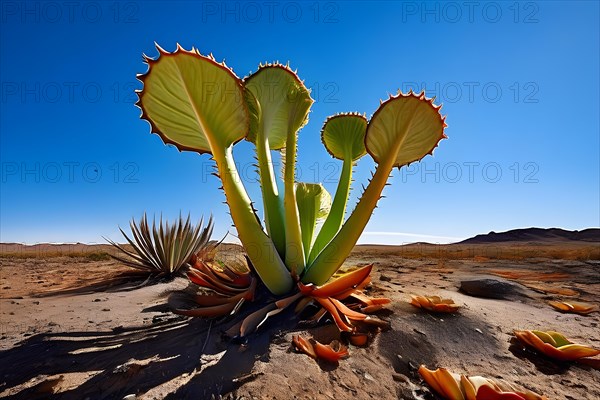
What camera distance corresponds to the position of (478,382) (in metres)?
1.46

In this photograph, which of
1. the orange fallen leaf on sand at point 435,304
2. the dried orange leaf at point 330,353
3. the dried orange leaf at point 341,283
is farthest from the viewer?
the orange fallen leaf on sand at point 435,304

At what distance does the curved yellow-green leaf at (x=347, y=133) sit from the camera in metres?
3.06

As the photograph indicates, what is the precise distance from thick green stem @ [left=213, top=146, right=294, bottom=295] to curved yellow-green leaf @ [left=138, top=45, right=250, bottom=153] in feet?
0.51

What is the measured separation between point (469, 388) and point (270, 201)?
1.72 meters

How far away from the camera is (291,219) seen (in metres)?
2.47

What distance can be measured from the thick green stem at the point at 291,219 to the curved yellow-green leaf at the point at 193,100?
1.45 ft

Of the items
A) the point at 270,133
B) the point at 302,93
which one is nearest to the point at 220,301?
the point at 270,133

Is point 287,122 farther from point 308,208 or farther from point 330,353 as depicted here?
point 330,353

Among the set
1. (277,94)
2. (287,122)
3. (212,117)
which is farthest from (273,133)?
(212,117)

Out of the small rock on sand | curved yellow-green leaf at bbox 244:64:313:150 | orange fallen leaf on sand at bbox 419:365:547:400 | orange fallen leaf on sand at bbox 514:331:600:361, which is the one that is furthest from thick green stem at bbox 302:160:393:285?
the small rock on sand

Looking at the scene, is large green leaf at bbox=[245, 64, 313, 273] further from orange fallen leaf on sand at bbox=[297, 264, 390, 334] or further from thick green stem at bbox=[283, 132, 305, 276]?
orange fallen leaf on sand at bbox=[297, 264, 390, 334]

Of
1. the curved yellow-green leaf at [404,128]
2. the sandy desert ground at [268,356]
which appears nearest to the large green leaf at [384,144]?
the curved yellow-green leaf at [404,128]

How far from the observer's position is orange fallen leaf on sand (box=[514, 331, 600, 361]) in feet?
5.93

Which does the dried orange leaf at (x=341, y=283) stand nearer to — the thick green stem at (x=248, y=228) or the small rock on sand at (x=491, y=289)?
the thick green stem at (x=248, y=228)
